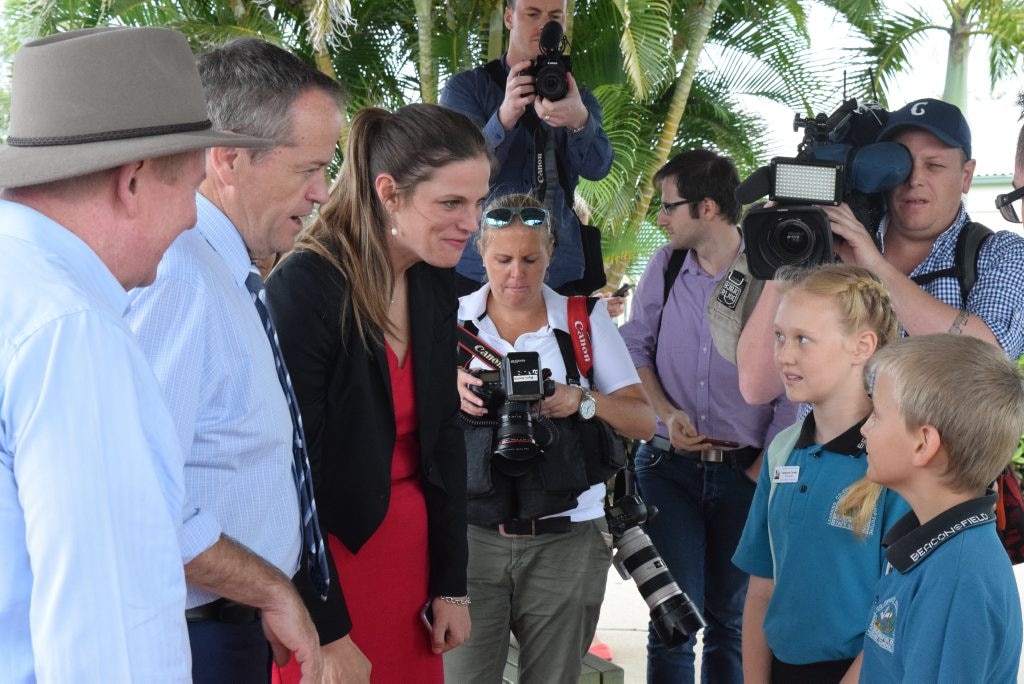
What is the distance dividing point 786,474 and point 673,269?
5.13 ft

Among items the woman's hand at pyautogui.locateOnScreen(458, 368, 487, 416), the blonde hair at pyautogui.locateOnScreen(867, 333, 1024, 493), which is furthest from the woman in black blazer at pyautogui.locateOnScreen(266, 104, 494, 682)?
the blonde hair at pyautogui.locateOnScreen(867, 333, 1024, 493)

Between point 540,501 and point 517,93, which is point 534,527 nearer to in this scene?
point 540,501

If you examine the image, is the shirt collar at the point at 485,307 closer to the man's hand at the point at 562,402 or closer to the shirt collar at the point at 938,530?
the man's hand at the point at 562,402

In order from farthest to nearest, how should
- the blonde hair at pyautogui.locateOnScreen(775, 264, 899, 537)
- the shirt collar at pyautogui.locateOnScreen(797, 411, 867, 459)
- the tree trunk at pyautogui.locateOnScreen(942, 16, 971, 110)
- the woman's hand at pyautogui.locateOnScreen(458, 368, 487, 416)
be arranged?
the tree trunk at pyautogui.locateOnScreen(942, 16, 971, 110) → the woman's hand at pyautogui.locateOnScreen(458, 368, 487, 416) → the blonde hair at pyautogui.locateOnScreen(775, 264, 899, 537) → the shirt collar at pyautogui.locateOnScreen(797, 411, 867, 459)

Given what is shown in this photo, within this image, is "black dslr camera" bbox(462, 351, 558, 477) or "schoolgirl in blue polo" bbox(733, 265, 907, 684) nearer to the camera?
"schoolgirl in blue polo" bbox(733, 265, 907, 684)

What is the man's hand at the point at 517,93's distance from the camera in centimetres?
338

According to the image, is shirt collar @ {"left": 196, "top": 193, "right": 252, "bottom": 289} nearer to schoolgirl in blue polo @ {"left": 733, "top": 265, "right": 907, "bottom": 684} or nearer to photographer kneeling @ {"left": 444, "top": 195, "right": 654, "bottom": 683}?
photographer kneeling @ {"left": 444, "top": 195, "right": 654, "bottom": 683}

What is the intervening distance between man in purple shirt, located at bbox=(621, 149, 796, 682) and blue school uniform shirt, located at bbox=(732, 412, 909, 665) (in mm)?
921

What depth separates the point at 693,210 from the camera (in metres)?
3.89

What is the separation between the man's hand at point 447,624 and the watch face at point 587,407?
2.27ft

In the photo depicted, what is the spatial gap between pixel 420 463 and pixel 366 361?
30cm

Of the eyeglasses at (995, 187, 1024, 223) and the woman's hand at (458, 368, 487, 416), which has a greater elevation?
the eyeglasses at (995, 187, 1024, 223)

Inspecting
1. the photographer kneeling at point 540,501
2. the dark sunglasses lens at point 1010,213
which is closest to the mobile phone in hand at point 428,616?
the photographer kneeling at point 540,501

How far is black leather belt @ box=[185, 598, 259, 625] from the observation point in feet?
5.42
